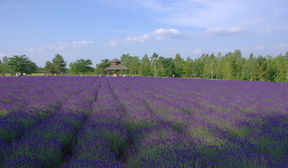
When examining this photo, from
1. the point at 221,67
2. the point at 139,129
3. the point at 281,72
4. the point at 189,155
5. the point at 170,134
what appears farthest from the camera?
the point at 221,67

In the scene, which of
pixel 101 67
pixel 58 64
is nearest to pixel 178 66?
pixel 101 67

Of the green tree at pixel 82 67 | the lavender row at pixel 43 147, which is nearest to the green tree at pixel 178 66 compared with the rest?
the green tree at pixel 82 67

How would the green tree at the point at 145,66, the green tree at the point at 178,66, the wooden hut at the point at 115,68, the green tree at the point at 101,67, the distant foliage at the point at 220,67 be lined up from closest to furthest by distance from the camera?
the distant foliage at the point at 220,67
the wooden hut at the point at 115,68
the green tree at the point at 178,66
the green tree at the point at 145,66
the green tree at the point at 101,67

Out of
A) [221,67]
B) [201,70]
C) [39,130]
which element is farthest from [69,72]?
[39,130]

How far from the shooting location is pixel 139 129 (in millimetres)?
3939

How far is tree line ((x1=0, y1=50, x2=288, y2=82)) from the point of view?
33.4 meters

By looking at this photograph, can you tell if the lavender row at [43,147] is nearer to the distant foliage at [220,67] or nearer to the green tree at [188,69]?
the distant foliage at [220,67]

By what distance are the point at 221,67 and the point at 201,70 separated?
6503 millimetres

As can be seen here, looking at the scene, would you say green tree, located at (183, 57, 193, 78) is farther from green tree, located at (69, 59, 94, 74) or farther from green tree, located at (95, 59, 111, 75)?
green tree, located at (69, 59, 94, 74)

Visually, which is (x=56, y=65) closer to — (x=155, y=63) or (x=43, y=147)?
(x=155, y=63)

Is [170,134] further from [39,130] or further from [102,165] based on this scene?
[39,130]

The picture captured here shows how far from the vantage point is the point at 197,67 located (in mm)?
48344

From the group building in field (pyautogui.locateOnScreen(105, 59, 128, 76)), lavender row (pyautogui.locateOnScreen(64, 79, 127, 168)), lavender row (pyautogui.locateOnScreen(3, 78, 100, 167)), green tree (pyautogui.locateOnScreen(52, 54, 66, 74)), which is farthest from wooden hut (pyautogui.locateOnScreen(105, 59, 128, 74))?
lavender row (pyautogui.locateOnScreen(64, 79, 127, 168))

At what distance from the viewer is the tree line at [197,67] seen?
3341cm
